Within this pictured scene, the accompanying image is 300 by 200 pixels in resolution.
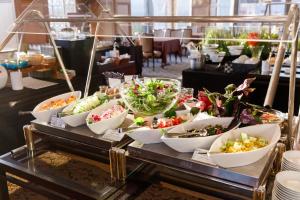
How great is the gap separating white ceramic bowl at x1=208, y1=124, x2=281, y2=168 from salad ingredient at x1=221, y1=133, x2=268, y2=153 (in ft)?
0.05

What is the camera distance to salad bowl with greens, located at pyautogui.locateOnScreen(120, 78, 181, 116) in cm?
119

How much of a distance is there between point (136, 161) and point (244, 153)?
0.38m

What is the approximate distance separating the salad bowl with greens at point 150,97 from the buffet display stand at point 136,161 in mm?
150

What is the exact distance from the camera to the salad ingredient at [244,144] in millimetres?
882

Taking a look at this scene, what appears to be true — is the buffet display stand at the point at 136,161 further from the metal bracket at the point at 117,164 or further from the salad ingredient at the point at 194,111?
the salad ingredient at the point at 194,111

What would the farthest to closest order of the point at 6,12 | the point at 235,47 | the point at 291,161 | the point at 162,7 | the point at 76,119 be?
the point at 162,7 < the point at 6,12 < the point at 235,47 < the point at 76,119 < the point at 291,161

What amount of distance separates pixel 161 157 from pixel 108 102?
1.56ft

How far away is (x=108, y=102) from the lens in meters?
1.34

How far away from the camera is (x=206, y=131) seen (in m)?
0.98

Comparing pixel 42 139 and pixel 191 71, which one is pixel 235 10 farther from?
pixel 42 139

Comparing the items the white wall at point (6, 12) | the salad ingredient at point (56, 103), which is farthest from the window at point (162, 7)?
the salad ingredient at point (56, 103)

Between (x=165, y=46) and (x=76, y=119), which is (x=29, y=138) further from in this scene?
(x=165, y=46)

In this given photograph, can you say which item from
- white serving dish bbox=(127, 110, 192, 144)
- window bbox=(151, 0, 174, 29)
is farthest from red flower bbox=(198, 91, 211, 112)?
window bbox=(151, 0, 174, 29)

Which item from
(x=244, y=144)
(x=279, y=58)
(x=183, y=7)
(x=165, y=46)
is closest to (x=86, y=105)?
(x=244, y=144)
